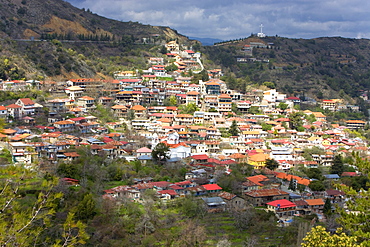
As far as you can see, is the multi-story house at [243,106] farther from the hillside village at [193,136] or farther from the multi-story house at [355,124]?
the multi-story house at [355,124]

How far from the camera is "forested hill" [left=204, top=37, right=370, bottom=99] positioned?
6612 centimetres

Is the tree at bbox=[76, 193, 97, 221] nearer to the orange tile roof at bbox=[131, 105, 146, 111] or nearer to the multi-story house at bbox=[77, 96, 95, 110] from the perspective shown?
the orange tile roof at bbox=[131, 105, 146, 111]

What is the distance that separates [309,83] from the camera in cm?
6788

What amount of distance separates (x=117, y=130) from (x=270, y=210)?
1687 cm

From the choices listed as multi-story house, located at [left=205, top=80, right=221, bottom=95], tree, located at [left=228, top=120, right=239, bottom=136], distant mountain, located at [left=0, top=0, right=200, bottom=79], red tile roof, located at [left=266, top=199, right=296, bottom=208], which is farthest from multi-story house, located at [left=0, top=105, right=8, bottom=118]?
multi-story house, located at [left=205, top=80, right=221, bottom=95]

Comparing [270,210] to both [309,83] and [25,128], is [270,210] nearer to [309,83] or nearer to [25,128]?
[25,128]

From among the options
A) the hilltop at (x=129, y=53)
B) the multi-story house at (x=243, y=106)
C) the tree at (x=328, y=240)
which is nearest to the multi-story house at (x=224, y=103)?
the multi-story house at (x=243, y=106)

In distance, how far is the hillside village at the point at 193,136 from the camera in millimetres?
26594

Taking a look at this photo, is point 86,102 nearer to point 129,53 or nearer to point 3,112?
point 3,112

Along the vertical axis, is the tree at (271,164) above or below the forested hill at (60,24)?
below

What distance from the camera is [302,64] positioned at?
77625mm

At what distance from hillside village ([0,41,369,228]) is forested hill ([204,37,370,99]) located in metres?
8.28

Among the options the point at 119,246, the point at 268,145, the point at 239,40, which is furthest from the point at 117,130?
the point at 239,40

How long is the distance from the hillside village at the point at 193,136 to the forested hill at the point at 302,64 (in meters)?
8.28
